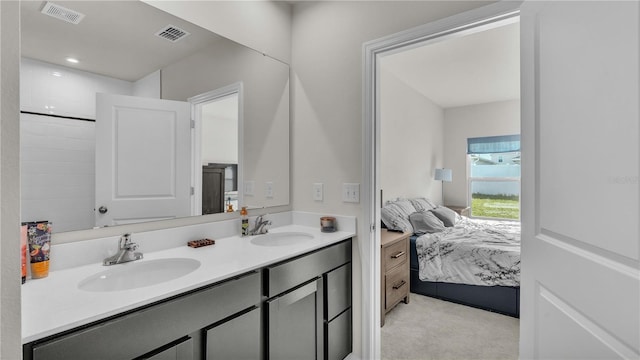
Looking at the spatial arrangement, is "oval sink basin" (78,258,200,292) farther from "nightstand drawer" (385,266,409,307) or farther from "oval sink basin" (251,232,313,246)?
"nightstand drawer" (385,266,409,307)

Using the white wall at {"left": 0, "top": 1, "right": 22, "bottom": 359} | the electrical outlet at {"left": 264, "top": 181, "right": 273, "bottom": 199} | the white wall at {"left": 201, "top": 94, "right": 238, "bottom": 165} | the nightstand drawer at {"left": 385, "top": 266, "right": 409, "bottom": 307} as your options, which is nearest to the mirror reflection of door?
the white wall at {"left": 201, "top": 94, "right": 238, "bottom": 165}

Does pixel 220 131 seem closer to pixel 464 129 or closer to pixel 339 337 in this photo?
pixel 339 337

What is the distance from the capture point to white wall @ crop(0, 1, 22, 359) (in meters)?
0.43

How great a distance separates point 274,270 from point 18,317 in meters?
0.94

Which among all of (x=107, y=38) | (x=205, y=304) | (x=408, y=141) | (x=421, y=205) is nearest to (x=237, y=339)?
(x=205, y=304)

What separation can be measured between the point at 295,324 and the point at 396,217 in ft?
6.26

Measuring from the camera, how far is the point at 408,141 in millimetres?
4434

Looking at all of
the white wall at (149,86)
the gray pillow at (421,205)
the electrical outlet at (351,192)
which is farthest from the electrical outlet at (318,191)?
the gray pillow at (421,205)

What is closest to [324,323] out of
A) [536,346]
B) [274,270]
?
[274,270]

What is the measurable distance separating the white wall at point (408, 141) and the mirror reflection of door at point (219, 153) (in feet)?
6.68

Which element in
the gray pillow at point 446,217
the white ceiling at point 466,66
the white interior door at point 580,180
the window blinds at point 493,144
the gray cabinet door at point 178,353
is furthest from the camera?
the window blinds at point 493,144

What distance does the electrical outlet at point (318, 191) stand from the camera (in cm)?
204

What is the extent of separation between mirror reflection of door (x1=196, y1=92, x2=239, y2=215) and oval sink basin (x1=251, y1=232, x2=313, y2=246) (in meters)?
0.28

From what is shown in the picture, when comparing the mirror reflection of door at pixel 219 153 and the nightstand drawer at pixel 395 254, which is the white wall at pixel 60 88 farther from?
the nightstand drawer at pixel 395 254
